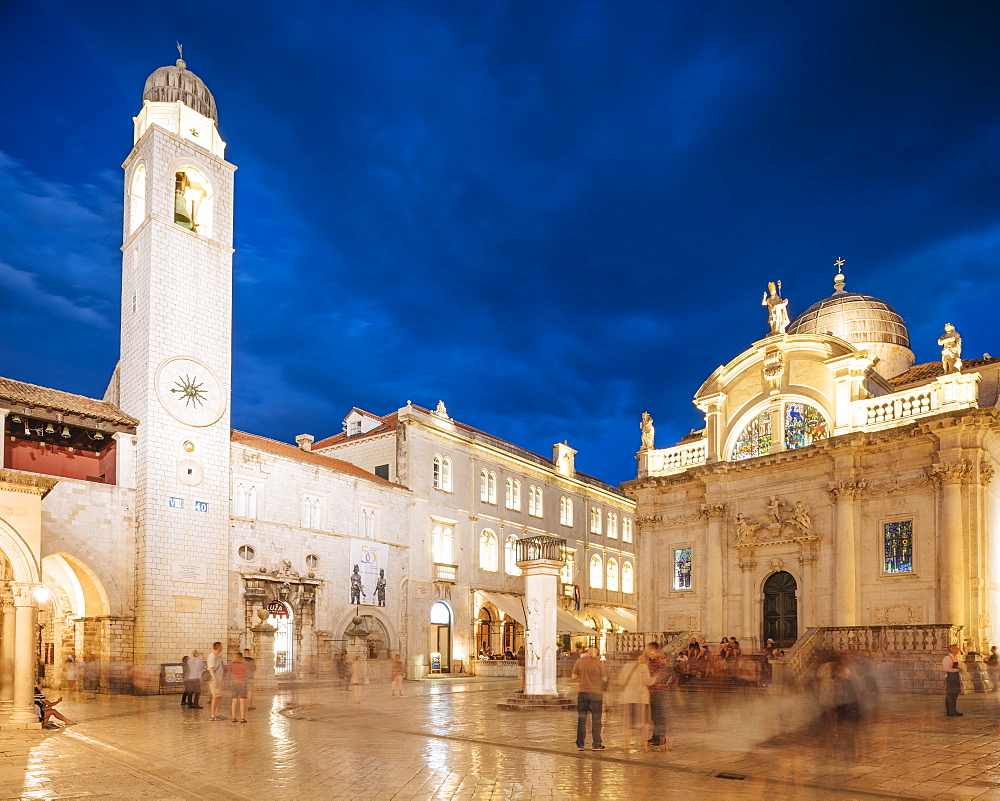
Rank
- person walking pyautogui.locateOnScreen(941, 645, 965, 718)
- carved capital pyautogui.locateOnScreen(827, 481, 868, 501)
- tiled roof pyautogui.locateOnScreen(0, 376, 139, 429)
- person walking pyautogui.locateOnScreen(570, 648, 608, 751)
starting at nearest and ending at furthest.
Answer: person walking pyautogui.locateOnScreen(570, 648, 608, 751) → person walking pyautogui.locateOnScreen(941, 645, 965, 718) → tiled roof pyautogui.locateOnScreen(0, 376, 139, 429) → carved capital pyautogui.locateOnScreen(827, 481, 868, 501)

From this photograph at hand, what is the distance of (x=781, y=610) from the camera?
31.8 metres

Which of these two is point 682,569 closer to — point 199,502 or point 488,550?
point 488,550

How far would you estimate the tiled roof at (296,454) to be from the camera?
34250mm

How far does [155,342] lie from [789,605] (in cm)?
2400

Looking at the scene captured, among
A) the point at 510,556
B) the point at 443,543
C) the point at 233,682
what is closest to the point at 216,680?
the point at 233,682

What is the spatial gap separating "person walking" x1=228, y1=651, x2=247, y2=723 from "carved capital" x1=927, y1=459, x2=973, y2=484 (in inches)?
833

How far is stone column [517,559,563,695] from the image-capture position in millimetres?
21625

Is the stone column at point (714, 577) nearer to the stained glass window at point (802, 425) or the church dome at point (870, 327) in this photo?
the stained glass window at point (802, 425)

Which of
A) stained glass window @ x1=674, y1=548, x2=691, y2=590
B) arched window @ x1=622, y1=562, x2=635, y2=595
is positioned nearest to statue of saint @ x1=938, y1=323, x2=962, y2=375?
stained glass window @ x1=674, y1=548, x2=691, y2=590

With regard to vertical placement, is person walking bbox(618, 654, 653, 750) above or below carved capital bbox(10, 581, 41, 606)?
below

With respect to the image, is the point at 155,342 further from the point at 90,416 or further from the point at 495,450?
the point at 495,450

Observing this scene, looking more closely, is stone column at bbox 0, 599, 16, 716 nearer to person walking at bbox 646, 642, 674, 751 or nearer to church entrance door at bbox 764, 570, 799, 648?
person walking at bbox 646, 642, 674, 751

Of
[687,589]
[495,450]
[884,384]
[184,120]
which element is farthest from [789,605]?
[184,120]

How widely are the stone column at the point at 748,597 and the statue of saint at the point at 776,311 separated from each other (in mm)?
8644
